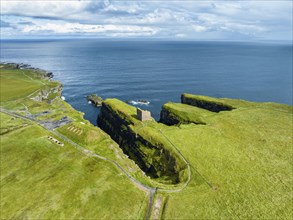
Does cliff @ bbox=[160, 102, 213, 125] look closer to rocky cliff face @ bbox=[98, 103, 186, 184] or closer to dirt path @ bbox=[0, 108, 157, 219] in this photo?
rocky cliff face @ bbox=[98, 103, 186, 184]

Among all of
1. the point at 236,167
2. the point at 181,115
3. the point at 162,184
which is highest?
the point at 236,167

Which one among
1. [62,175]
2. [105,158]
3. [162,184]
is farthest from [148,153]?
[62,175]

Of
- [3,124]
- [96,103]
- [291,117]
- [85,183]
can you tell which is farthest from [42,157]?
[291,117]

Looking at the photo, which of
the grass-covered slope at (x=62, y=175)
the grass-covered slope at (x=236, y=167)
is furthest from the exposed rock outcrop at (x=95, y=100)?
the grass-covered slope at (x=236, y=167)

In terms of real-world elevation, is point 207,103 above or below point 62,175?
above

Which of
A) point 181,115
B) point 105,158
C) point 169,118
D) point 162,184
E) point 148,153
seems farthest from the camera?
point 169,118

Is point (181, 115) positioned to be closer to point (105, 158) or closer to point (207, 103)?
point (207, 103)

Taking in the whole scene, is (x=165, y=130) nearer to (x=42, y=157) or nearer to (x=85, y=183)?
(x=85, y=183)

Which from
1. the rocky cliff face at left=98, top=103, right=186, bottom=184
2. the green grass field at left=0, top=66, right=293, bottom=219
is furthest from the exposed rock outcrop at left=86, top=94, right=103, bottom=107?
the green grass field at left=0, top=66, right=293, bottom=219
